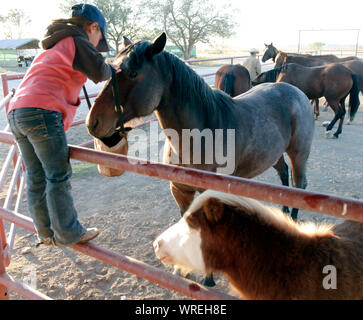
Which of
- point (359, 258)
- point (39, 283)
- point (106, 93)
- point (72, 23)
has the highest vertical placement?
point (72, 23)

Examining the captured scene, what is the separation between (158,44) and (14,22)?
7149 centimetres

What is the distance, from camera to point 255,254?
Result: 1537mm

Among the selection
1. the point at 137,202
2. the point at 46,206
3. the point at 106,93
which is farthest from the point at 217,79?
the point at 46,206

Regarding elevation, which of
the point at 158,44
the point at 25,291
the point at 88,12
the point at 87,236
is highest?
the point at 88,12

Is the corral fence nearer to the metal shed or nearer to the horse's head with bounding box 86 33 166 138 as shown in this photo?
the horse's head with bounding box 86 33 166 138

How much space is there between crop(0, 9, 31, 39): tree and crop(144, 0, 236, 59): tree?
126 feet

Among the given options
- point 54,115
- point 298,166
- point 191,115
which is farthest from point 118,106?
point 298,166

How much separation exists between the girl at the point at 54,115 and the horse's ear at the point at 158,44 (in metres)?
0.51

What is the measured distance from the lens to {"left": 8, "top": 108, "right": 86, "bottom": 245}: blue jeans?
1.69m

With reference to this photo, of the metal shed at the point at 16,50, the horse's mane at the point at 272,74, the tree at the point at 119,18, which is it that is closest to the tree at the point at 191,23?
the tree at the point at 119,18

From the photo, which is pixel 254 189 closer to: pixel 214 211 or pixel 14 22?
pixel 214 211

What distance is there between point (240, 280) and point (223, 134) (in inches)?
59.1
